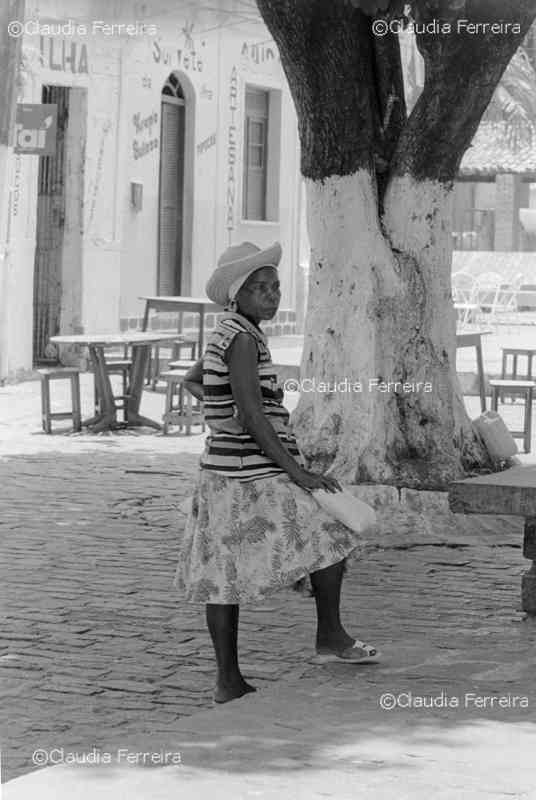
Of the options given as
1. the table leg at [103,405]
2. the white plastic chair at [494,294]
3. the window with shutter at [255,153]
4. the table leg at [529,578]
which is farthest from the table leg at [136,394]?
the white plastic chair at [494,294]

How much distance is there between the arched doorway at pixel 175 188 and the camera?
22.1 metres

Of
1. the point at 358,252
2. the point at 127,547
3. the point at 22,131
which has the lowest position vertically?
the point at 127,547

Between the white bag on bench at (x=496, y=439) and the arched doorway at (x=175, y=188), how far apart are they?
39.3 feet

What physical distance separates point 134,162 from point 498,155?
22588 mm

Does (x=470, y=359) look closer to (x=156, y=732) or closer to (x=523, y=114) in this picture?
(x=156, y=732)

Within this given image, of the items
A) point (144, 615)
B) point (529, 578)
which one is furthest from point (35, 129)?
point (529, 578)

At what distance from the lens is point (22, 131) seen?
17.5 m

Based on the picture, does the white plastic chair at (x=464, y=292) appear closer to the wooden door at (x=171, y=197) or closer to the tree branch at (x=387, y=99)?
the wooden door at (x=171, y=197)

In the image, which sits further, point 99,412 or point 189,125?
point 189,125

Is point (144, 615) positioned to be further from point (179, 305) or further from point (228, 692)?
point (179, 305)

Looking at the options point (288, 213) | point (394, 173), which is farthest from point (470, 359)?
point (394, 173)

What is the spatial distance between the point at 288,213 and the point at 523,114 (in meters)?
19.0

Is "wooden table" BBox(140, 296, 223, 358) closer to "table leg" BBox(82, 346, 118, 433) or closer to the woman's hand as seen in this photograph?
"table leg" BBox(82, 346, 118, 433)

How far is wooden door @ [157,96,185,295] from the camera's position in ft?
72.5
